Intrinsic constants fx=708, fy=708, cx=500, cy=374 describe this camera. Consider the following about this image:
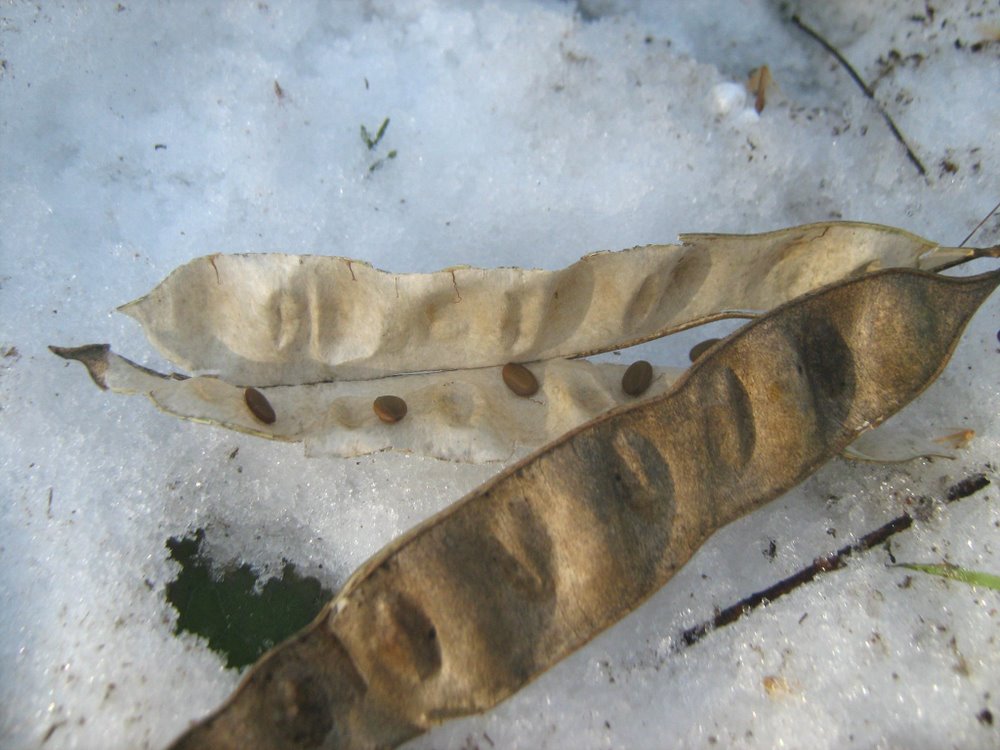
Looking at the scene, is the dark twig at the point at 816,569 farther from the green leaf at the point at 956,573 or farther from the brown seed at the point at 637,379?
the brown seed at the point at 637,379

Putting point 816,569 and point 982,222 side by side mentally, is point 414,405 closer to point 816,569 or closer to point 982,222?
point 816,569

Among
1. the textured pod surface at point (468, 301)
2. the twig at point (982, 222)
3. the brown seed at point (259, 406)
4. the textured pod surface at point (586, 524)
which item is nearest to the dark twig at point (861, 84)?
the twig at point (982, 222)

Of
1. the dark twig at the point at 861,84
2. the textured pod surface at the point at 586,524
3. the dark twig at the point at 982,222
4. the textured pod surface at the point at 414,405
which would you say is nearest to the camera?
the textured pod surface at the point at 586,524

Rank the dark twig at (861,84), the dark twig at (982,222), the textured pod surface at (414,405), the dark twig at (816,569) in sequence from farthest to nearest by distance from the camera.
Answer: the dark twig at (861,84)
the dark twig at (982,222)
the dark twig at (816,569)
the textured pod surface at (414,405)

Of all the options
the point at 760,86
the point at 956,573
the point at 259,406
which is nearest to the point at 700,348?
the point at 956,573

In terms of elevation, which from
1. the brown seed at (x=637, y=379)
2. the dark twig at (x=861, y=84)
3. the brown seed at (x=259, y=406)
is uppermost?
the dark twig at (x=861, y=84)

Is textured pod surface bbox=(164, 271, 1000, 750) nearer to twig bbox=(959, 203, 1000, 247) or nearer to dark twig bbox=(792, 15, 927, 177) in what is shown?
twig bbox=(959, 203, 1000, 247)

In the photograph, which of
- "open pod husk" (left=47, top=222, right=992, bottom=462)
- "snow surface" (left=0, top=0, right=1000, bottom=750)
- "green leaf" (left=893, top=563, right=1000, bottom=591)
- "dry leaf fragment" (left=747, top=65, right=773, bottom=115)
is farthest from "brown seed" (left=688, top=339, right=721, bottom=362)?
"dry leaf fragment" (left=747, top=65, right=773, bottom=115)
